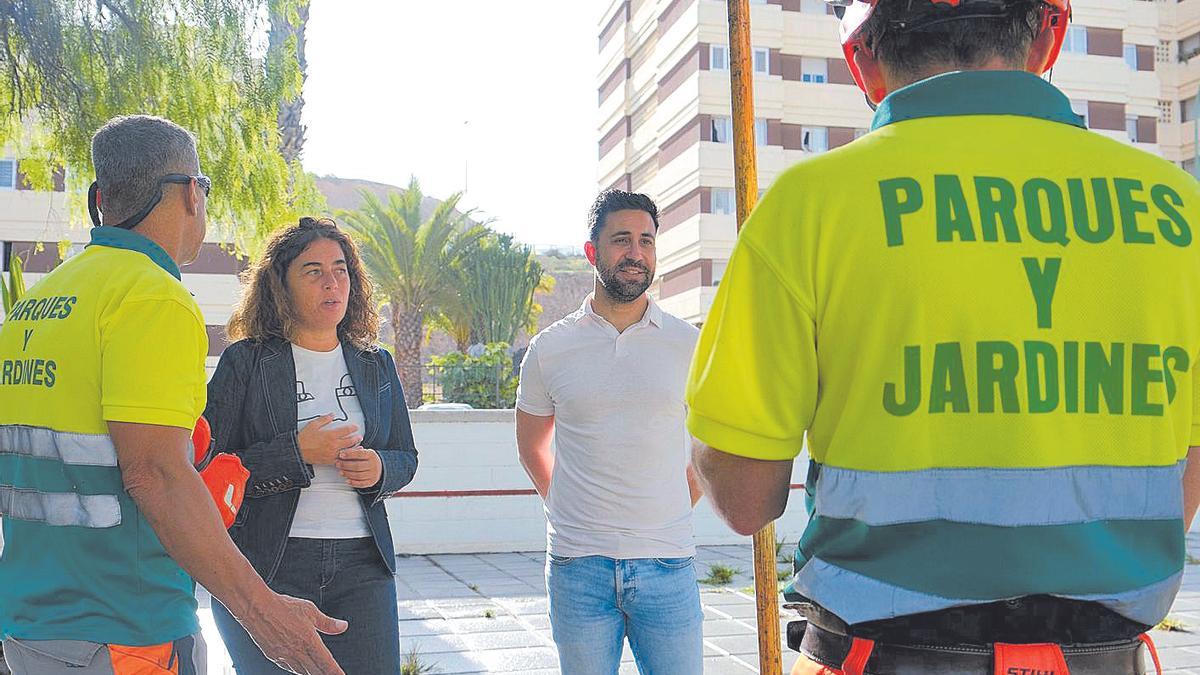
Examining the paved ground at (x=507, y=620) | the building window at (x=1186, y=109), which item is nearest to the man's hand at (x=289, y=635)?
the paved ground at (x=507, y=620)

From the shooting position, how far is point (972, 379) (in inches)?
60.1

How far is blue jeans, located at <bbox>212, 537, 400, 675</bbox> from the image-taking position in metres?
3.31

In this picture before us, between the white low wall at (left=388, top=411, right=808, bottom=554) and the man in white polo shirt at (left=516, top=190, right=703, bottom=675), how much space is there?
7.65 meters

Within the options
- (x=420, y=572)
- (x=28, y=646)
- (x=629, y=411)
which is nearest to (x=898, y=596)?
(x=28, y=646)

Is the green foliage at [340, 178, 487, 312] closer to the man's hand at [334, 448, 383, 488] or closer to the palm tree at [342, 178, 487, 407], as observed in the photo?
the palm tree at [342, 178, 487, 407]

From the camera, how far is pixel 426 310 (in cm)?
3403

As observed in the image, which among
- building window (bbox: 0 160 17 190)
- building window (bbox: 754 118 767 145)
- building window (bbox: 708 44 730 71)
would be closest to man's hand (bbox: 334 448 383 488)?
building window (bbox: 0 160 17 190)

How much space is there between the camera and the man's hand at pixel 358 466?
3355 millimetres

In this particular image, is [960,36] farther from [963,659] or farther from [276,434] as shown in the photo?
[276,434]

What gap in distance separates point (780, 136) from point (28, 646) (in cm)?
4611

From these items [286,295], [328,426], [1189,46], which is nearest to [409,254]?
[286,295]

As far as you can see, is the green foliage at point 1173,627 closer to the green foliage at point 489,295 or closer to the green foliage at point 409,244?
the green foliage at point 409,244

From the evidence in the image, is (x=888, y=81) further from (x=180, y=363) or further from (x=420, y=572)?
(x=420, y=572)

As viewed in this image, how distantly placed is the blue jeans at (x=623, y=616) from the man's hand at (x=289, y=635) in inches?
55.2
